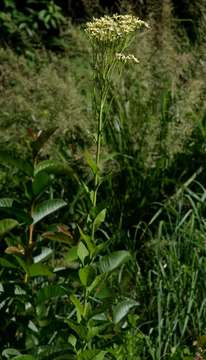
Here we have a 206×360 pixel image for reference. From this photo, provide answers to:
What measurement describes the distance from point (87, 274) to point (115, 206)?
2.11 m

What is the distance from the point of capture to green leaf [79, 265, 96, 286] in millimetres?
2496

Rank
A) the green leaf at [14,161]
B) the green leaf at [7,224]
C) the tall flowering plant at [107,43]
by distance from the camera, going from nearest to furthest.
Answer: the tall flowering plant at [107,43]
the green leaf at [14,161]
the green leaf at [7,224]

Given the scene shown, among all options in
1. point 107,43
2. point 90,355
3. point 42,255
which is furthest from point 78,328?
point 107,43

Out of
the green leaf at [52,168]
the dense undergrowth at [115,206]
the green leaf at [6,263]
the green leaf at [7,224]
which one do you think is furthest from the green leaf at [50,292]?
the green leaf at [52,168]

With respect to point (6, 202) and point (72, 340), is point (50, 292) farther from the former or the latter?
point (6, 202)

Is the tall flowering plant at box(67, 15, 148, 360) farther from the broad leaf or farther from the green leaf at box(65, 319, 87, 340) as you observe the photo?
the broad leaf

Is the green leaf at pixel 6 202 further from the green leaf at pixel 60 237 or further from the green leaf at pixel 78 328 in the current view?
the green leaf at pixel 78 328

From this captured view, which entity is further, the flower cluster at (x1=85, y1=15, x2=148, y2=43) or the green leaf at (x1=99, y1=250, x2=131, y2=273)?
the green leaf at (x1=99, y1=250, x2=131, y2=273)

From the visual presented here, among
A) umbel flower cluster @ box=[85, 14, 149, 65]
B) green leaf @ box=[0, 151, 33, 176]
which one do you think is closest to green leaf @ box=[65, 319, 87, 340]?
green leaf @ box=[0, 151, 33, 176]

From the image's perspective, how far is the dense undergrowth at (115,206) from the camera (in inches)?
104

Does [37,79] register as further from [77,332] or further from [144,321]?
[77,332]

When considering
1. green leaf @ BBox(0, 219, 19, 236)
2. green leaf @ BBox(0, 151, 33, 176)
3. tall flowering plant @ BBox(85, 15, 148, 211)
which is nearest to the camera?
tall flowering plant @ BBox(85, 15, 148, 211)

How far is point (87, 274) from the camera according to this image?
2500 mm

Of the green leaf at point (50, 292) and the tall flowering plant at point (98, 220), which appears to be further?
the green leaf at point (50, 292)
